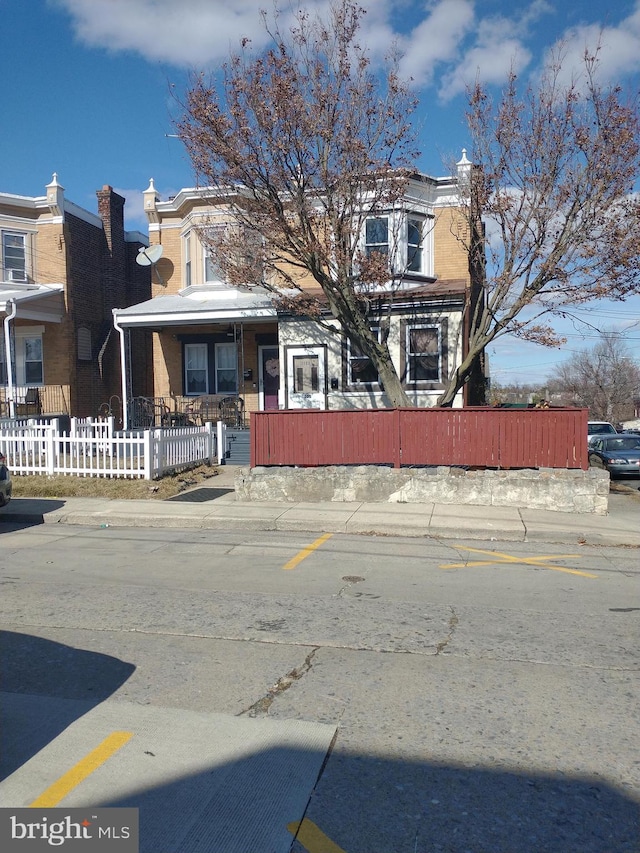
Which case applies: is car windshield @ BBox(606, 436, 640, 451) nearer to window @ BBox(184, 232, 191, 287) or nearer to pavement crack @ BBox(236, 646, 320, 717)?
window @ BBox(184, 232, 191, 287)

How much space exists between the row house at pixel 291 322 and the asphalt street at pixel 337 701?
9738 mm

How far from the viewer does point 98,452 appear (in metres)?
14.2

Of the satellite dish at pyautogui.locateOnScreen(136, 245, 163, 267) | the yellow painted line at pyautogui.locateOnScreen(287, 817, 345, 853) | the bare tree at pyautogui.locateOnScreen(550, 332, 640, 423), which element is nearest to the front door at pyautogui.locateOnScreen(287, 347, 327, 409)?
the satellite dish at pyautogui.locateOnScreen(136, 245, 163, 267)

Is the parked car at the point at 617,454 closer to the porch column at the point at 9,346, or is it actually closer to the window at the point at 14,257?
the porch column at the point at 9,346

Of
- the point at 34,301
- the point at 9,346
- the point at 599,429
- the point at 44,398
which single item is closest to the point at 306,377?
the point at 9,346

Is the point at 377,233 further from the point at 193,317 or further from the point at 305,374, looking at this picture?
the point at 193,317

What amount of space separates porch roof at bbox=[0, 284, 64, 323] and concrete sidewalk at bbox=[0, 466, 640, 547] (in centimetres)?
867

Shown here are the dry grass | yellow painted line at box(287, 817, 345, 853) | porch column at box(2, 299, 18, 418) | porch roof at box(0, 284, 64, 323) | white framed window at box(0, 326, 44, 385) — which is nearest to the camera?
yellow painted line at box(287, 817, 345, 853)

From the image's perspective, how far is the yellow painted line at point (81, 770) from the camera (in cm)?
314

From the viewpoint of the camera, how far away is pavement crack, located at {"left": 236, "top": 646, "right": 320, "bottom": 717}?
4.15 metres

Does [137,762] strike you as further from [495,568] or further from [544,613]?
[495,568]

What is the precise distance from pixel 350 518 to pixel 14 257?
54.9ft

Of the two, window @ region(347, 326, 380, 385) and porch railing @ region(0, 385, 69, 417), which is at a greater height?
window @ region(347, 326, 380, 385)

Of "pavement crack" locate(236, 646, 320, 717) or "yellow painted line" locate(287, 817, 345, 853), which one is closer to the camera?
"yellow painted line" locate(287, 817, 345, 853)
